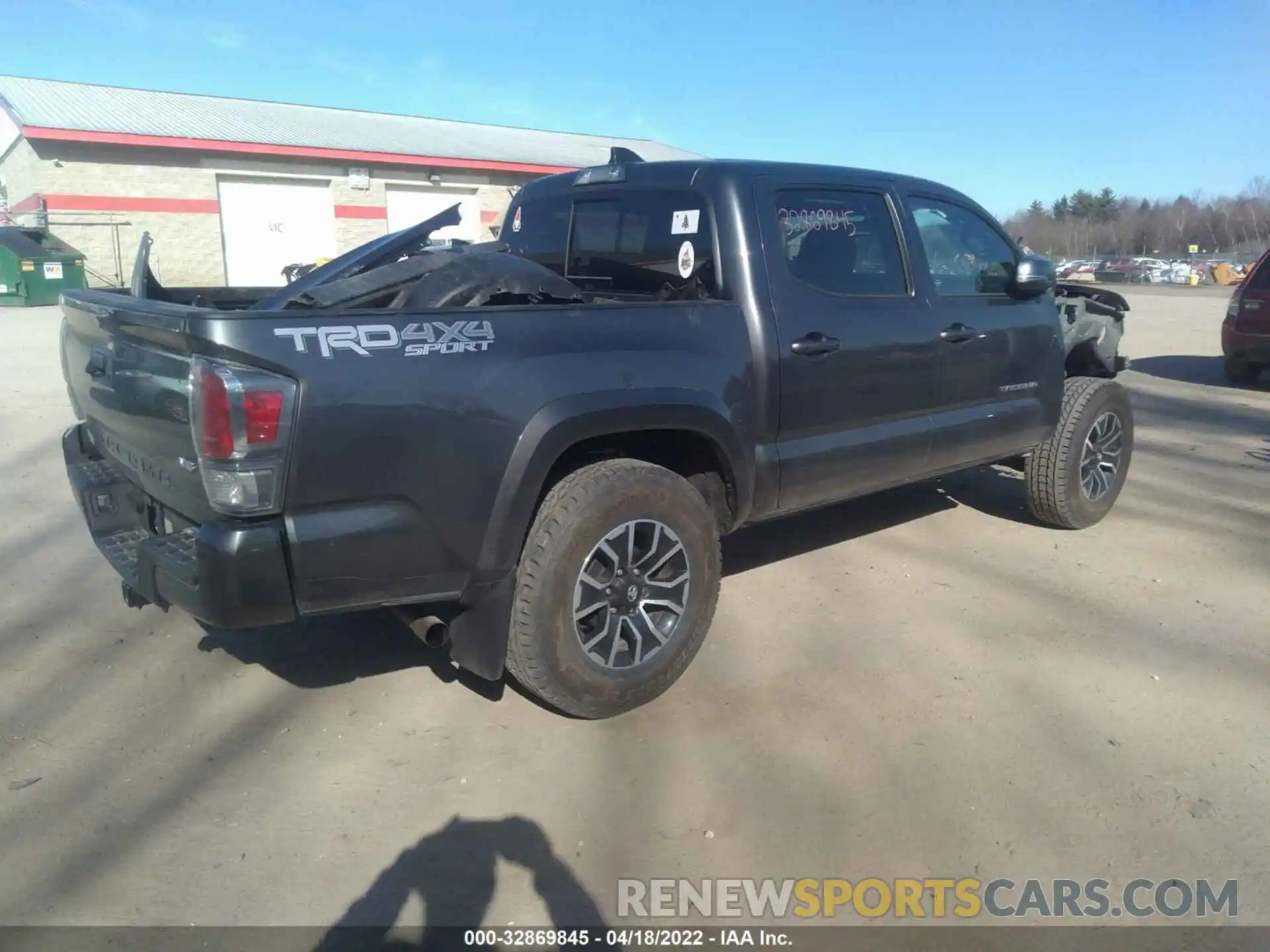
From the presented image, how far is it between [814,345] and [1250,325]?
934cm

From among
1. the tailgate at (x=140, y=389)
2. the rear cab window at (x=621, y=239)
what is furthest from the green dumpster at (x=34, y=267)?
the tailgate at (x=140, y=389)

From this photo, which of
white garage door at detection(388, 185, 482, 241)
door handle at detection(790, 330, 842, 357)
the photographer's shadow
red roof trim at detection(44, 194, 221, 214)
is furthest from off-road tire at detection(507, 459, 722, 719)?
white garage door at detection(388, 185, 482, 241)

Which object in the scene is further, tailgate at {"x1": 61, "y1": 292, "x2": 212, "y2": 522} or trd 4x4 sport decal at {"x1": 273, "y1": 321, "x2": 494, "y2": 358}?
tailgate at {"x1": 61, "y1": 292, "x2": 212, "y2": 522}

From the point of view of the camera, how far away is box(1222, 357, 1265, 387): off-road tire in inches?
433

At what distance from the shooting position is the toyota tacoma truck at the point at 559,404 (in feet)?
8.54

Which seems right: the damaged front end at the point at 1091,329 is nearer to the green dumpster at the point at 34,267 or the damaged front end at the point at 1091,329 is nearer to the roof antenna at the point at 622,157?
the roof antenna at the point at 622,157

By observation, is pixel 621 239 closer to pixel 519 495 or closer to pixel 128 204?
pixel 519 495

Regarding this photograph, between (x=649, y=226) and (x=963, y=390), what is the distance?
68.9 inches

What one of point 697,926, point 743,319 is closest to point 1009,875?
point 697,926

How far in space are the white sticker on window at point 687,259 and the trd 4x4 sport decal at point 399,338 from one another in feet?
3.88

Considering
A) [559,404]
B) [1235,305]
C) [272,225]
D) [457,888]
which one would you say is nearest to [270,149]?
[272,225]

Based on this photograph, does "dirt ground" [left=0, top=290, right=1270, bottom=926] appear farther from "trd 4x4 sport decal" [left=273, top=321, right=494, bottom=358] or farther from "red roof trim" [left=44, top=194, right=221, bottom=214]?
"red roof trim" [left=44, top=194, right=221, bottom=214]

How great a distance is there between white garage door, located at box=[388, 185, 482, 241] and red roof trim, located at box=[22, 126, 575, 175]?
77cm

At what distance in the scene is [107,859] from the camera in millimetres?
2645
